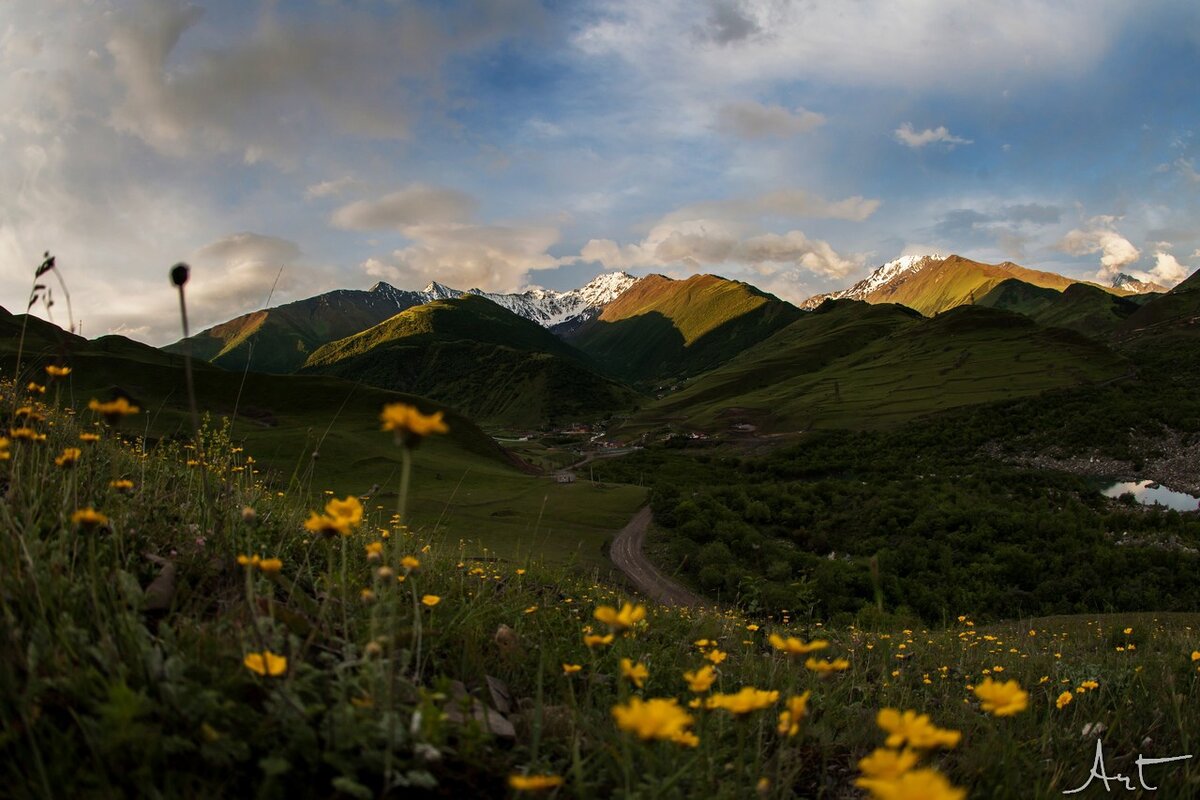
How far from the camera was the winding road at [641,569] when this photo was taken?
26.0 meters

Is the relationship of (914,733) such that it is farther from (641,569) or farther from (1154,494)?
(1154,494)

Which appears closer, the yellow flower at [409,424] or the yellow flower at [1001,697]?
the yellow flower at [409,424]

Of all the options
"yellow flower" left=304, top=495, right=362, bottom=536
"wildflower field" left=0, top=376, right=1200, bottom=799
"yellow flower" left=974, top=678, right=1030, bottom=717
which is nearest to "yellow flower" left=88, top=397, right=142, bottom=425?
"wildflower field" left=0, top=376, right=1200, bottom=799

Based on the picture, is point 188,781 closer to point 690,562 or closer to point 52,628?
point 52,628

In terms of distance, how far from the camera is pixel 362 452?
45.8 metres

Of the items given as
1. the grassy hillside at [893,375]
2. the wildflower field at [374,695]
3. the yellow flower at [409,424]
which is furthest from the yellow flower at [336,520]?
the grassy hillside at [893,375]

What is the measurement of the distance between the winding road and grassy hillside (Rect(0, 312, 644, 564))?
3.61ft

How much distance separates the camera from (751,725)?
127 inches

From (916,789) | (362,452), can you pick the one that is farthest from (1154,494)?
(916,789)

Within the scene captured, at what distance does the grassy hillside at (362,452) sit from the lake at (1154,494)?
136 feet

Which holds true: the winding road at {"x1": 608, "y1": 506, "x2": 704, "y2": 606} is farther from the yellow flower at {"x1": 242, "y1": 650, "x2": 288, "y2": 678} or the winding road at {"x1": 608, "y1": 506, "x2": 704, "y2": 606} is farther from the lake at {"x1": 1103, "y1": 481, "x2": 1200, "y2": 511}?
the lake at {"x1": 1103, "y1": 481, "x2": 1200, "y2": 511}

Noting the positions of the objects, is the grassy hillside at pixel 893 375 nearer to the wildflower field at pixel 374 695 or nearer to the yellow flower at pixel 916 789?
the wildflower field at pixel 374 695

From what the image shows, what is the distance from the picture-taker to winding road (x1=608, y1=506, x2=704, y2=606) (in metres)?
26.0

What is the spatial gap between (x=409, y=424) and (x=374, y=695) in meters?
0.89
